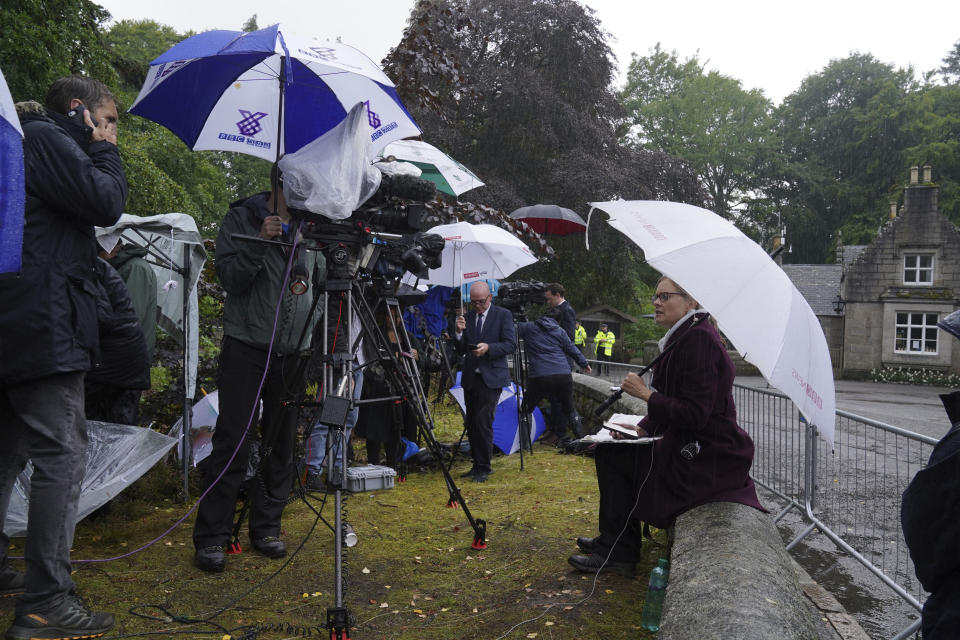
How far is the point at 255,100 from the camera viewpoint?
4.55m

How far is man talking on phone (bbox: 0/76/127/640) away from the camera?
270 centimetres

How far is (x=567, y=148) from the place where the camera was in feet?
68.7

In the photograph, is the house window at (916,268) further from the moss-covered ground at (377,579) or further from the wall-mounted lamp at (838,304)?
the moss-covered ground at (377,579)

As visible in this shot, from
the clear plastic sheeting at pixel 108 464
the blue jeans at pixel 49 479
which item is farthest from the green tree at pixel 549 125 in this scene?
the blue jeans at pixel 49 479

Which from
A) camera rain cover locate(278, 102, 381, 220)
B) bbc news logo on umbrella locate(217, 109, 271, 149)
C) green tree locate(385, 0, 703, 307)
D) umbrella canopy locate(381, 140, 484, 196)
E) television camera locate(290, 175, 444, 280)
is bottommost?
television camera locate(290, 175, 444, 280)

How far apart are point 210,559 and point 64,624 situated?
1.00m

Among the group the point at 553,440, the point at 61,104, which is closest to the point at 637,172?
the point at 553,440

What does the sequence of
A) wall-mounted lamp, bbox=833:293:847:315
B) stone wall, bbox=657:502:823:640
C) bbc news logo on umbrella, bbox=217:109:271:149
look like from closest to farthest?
stone wall, bbox=657:502:823:640 < bbc news logo on umbrella, bbox=217:109:271:149 < wall-mounted lamp, bbox=833:293:847:315

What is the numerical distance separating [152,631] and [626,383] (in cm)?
238

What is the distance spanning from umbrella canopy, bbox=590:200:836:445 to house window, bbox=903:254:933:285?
109 ft

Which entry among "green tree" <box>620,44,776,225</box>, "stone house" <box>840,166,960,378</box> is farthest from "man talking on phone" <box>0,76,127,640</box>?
"green tree" <box>620,44,776,225</box>

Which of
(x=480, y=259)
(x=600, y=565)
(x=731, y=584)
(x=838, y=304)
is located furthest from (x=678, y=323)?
(x=838, y=304)

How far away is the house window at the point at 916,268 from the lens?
31.9 metres

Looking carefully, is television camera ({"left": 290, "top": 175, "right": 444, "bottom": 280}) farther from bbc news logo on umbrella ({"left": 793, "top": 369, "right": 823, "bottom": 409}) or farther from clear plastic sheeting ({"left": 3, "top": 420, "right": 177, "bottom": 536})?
bbc news logo on umbrella ({"left": 793, "top": 369, "right": 823, "bottom": 409})
